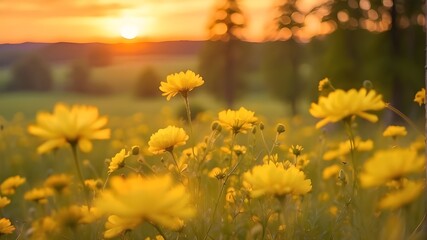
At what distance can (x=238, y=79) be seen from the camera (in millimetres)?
25578

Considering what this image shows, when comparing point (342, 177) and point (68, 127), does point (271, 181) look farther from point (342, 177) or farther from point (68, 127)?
point (342, 177)

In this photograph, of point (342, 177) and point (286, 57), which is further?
point (286, 57)

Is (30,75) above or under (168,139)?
under

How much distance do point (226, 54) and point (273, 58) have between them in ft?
6.38

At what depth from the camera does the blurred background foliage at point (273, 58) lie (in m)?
13.9

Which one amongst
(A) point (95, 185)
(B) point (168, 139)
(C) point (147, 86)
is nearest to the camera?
(B) point (168, 139)

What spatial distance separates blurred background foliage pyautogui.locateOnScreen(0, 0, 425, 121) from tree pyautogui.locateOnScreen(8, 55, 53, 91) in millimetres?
62

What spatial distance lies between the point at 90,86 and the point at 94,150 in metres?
31.2

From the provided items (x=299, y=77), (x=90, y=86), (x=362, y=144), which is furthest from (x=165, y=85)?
(x=90, y=86)

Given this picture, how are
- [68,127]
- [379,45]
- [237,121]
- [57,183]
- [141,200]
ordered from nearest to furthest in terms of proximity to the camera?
[141,200], [68,127], [57,183], [237,121], [379,45]

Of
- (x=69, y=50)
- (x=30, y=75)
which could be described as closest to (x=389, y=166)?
(x=30, y=75)

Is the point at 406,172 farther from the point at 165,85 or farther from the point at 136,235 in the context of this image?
the point at 136,235

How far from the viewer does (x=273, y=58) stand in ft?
77.4

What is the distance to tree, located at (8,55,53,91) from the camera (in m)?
35.6
